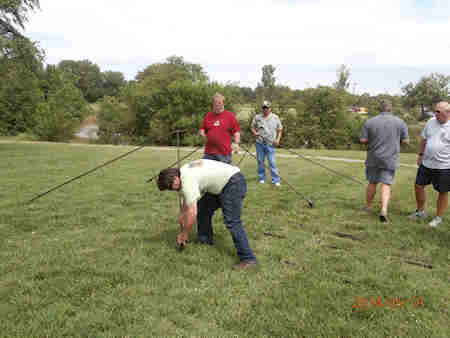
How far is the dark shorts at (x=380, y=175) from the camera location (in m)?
5.79

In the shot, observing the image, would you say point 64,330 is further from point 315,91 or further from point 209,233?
point 315,91

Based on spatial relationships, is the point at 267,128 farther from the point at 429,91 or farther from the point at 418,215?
the point at 429,91

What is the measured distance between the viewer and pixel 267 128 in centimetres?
852

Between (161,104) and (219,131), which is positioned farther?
(161,104)

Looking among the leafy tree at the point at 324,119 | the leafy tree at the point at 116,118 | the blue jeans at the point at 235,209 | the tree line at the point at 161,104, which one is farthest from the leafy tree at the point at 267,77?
the blue jeans at the point at 235,209

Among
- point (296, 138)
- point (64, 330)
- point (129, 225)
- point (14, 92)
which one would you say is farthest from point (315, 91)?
point (64, 330)

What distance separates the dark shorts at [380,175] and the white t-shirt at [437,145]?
1.90 ft

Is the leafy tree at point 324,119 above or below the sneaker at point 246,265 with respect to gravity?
above

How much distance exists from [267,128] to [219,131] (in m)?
2.66

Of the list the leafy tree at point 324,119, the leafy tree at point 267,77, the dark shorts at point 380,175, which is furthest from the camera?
the leafy tree at point 267,77

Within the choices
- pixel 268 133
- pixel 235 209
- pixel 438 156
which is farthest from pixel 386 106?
pixel 235 209

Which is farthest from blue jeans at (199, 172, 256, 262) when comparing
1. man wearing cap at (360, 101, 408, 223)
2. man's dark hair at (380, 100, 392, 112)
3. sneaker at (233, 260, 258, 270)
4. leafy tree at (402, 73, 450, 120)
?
leafy tree at (402, 73, 450, 120)

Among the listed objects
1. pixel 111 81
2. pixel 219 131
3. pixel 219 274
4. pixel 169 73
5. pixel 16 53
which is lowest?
pixel 219 274

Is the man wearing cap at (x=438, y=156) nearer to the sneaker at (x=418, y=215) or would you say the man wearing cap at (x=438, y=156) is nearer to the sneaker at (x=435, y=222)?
the sneaker at (x=435, y=222)
